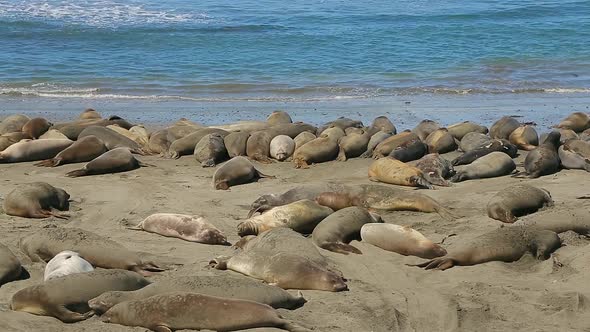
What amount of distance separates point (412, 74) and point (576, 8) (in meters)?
13.0

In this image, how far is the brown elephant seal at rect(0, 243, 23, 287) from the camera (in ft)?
19.8

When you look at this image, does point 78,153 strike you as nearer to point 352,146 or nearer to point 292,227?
point 352,146

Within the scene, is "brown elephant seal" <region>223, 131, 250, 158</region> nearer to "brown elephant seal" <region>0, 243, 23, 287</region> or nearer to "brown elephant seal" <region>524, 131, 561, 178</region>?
"brown elephant seal" <region>524, 131, 561, 178</region>

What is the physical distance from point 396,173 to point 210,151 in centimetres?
237

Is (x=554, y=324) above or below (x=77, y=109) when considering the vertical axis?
above

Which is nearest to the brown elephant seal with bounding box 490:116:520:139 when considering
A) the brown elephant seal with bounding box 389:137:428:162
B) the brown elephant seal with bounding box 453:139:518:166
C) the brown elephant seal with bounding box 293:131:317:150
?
the brown elephant seal with bounding box 453:139:518:166

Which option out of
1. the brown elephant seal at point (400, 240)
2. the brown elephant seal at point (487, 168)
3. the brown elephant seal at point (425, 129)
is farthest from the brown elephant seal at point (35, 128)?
the brown elephant seal at point (400, 240)

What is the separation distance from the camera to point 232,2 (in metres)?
32.5

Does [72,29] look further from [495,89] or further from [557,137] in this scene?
[557,137]

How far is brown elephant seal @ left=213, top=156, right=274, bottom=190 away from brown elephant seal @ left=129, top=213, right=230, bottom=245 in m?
1.66

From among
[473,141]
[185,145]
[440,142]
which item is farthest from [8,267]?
[473,141]

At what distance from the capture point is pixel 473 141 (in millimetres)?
10656

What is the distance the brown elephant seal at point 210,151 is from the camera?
10.4 m

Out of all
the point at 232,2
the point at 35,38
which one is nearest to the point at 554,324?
the point at 35,38
